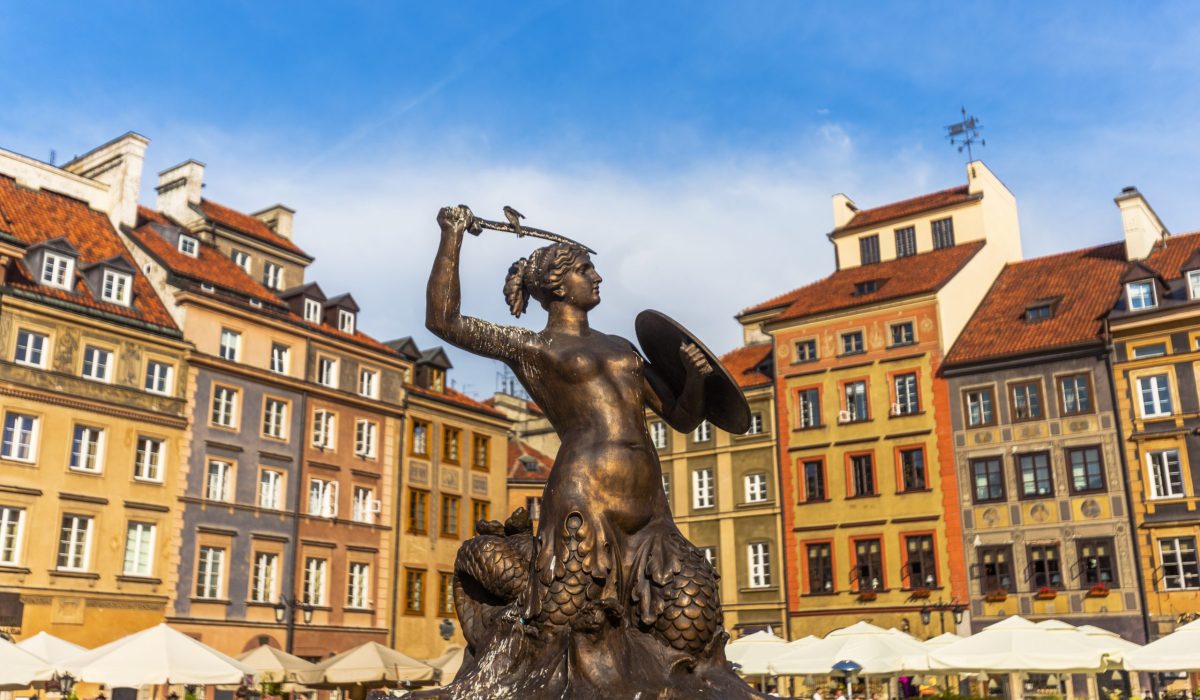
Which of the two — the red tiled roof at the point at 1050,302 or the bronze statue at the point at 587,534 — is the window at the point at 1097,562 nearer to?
the red tiled roof at the point at 1050,302

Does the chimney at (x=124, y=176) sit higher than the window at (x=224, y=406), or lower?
higher

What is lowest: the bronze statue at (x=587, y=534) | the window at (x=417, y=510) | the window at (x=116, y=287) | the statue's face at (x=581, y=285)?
the bronze statue at (x=587, y=534)

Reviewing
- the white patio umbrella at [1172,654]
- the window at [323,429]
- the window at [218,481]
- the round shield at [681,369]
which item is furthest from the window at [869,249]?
the round shield at [681,369]

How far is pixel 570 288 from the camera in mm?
6020

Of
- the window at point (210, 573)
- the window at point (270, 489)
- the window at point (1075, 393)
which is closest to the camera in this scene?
the window at point (210, 573)

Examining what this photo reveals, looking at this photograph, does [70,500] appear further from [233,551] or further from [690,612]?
[690,612]

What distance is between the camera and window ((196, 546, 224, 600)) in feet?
115

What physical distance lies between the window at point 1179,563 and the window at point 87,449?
1239 inches

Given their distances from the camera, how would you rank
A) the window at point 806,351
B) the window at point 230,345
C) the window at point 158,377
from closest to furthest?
the window at point 158,377 < the window at point 230,345 < the window at point 806,351

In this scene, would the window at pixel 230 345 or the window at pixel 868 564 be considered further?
the window at pixel 868 564

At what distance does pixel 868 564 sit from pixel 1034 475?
6.43 meters

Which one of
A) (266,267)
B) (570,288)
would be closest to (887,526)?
(266,267)

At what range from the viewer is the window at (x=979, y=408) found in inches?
1539

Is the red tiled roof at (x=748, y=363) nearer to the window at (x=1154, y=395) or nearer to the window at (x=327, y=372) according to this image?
the window at (x=1154, y=395)
